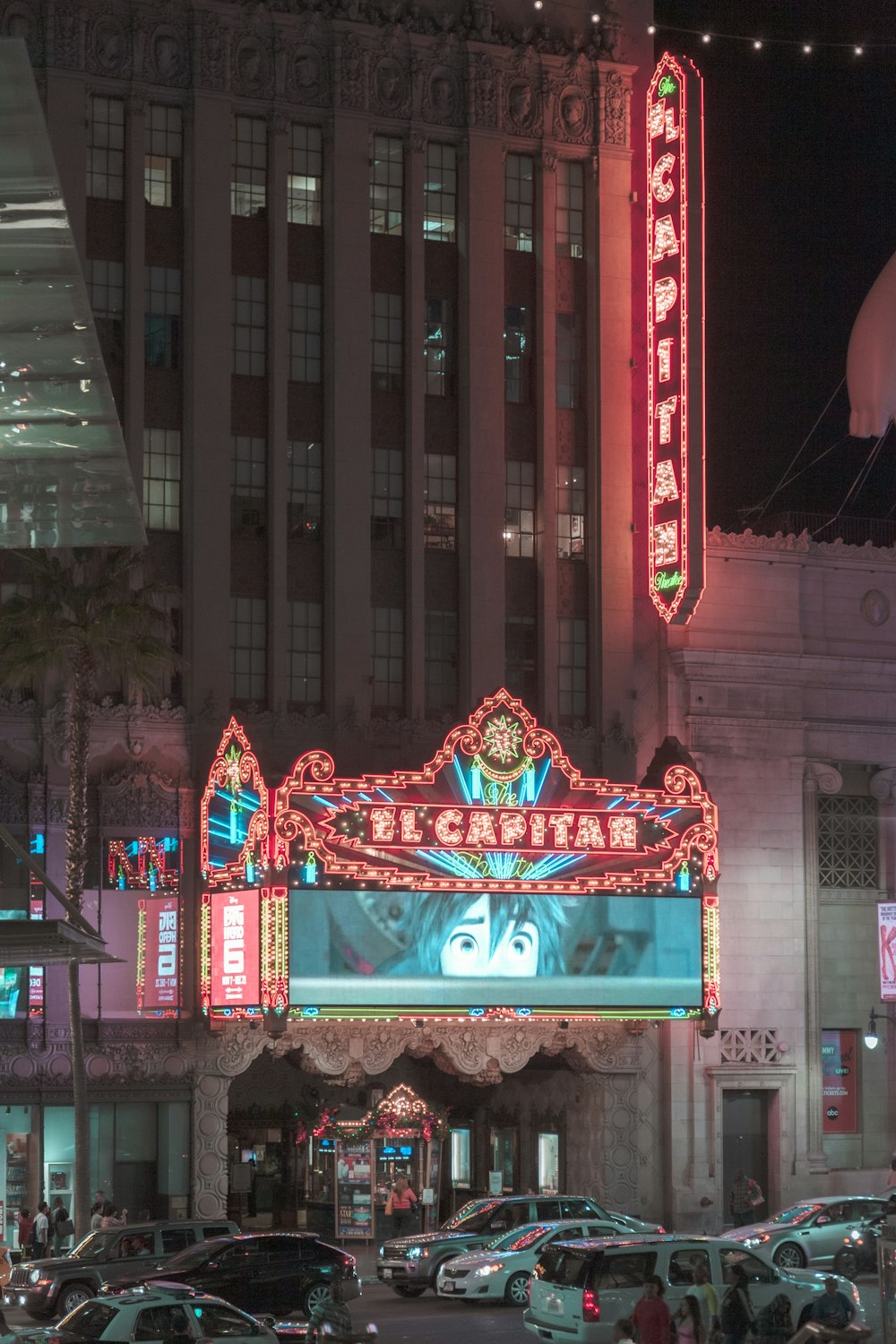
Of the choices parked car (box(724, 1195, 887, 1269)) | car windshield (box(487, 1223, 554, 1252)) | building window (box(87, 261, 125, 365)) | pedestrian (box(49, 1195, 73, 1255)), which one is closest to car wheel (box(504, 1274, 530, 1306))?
car windshield (box(487, 1223, 554, 1252))

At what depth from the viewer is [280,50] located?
157 feet

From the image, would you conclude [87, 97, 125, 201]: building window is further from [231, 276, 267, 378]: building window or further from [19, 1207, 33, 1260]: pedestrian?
[19, 1207, 33, 1260]: pedestrian

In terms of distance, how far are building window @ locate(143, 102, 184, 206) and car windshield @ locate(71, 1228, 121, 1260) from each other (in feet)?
81.8

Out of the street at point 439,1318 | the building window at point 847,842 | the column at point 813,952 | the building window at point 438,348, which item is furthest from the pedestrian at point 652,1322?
the building window at point 438,348

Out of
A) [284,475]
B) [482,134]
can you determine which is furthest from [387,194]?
[284,475]

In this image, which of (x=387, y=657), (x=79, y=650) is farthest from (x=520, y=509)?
(x=79, y=650)

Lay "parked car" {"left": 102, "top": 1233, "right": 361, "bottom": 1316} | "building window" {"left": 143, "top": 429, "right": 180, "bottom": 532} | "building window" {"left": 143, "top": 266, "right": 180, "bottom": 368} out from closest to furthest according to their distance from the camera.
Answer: "parked car" {"left": 102, "top": 1233, "right": 361, "bottom": 1316}
"building window" {"left": 143, "top": 429, "right": 180, "bottom": 532}
"building window" {"left": 143, "top": 266, "right": 180, "bottom": 368}

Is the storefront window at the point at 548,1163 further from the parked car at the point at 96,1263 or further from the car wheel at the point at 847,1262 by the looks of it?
the parked car at the point at 96,1263

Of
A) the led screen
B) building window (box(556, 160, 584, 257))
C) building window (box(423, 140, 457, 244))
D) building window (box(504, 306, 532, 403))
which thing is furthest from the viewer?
building window (box(556, 160, 584, 257))

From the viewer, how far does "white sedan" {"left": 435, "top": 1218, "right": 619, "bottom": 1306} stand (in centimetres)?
3412

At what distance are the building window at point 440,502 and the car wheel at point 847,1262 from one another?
20395 millimetres

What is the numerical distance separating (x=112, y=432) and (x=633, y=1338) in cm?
1501

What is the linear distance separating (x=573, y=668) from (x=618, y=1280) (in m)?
25.2

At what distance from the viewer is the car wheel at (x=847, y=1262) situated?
35312 mm
